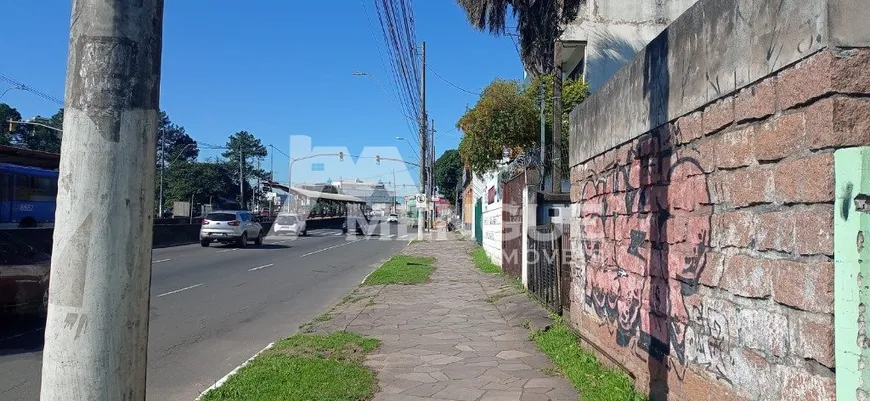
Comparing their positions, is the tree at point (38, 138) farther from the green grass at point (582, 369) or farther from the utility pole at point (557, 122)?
the green grass at point (582, 369)

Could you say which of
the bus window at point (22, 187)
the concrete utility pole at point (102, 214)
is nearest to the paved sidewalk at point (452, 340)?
the concrete utility pole at point (102, 214)

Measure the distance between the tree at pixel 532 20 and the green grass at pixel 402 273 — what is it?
7339mm

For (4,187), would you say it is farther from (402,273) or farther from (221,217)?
(402,273)

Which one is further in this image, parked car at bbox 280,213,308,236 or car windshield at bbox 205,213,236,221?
parked car at bbox 280,213,308,236

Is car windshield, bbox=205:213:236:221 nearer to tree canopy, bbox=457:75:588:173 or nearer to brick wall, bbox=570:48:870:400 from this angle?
tree canopy, bbox=457:75:588:173

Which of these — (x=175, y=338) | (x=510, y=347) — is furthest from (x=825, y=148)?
(x=175, y=338)

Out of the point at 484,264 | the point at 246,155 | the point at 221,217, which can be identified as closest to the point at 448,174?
the point at 246,155

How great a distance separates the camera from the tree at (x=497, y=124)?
1962cm

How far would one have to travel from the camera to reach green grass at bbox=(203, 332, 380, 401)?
18.0ft

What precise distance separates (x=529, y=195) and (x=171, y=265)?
11.3m

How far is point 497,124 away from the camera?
19.8 metres

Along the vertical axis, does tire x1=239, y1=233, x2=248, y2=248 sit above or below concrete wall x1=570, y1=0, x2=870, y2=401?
below

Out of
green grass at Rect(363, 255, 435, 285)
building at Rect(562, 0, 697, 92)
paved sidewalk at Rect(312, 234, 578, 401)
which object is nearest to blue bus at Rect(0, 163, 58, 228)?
green grass at Rect(363, 255, 435, 285)

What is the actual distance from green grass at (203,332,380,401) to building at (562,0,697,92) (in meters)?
20.5
